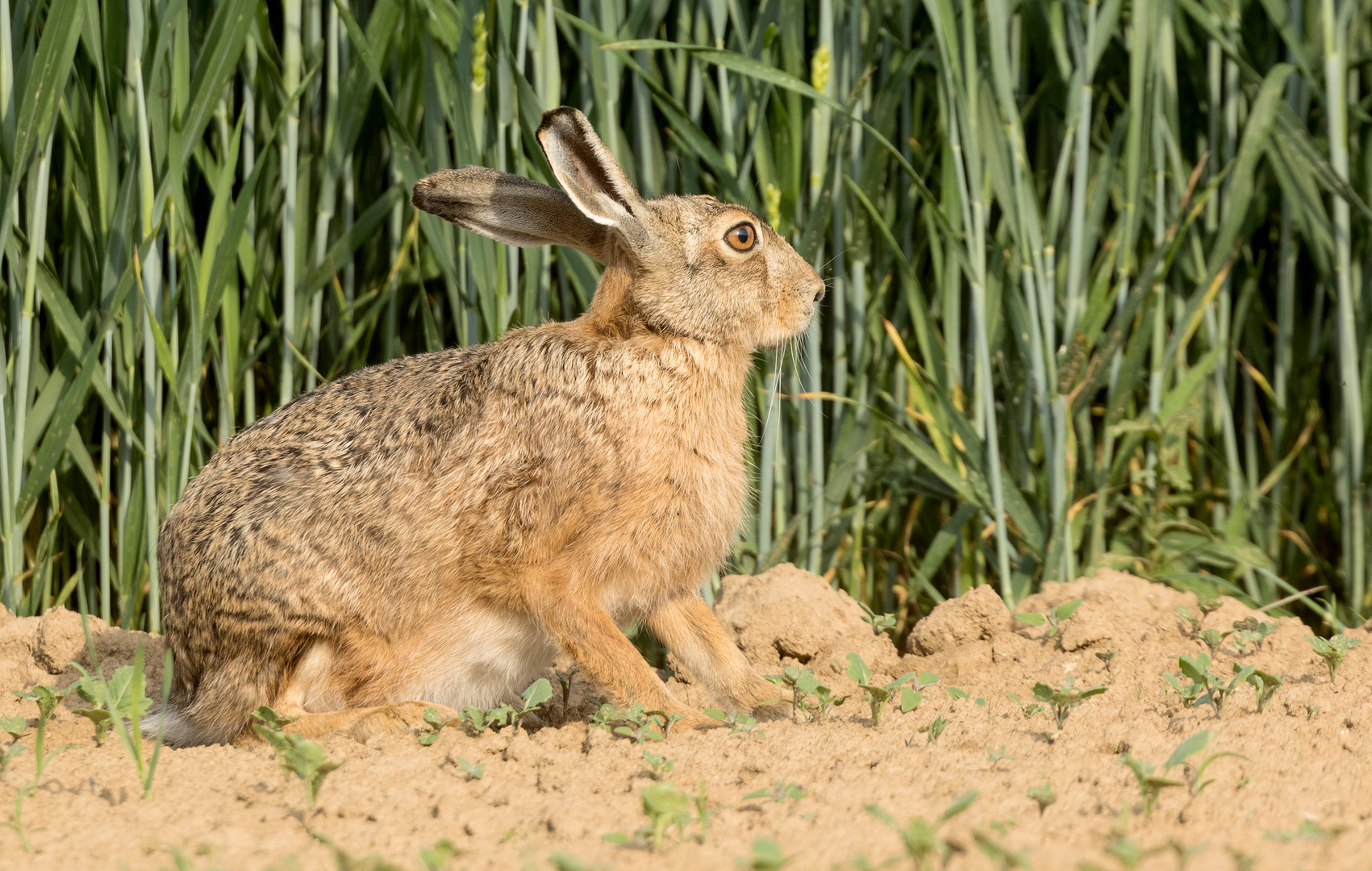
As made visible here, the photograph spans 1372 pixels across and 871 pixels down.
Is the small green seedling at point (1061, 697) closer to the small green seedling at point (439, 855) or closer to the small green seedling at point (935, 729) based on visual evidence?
the small green seedling at point (935, 729)

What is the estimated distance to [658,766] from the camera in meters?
2.57

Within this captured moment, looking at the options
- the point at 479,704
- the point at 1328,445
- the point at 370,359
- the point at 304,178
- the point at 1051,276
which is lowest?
the point at 479,704

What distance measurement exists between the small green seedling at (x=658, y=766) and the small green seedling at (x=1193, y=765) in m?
0.99

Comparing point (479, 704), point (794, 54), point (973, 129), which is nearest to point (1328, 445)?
point (973, 129)

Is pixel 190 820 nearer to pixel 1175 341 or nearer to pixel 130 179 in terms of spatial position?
pixel 130 179

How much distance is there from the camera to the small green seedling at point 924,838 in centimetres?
186

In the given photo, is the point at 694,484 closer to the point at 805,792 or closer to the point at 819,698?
the point at 819,698

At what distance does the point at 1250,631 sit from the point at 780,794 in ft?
6.95

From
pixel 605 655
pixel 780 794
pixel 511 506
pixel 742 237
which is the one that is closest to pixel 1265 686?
pixel 780 794

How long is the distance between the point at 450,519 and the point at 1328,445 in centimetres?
385

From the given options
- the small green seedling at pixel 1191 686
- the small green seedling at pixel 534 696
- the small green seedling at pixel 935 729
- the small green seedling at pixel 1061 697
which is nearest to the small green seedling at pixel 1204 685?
the small green seedling at pixel 1191 686

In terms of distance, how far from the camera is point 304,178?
471 cm

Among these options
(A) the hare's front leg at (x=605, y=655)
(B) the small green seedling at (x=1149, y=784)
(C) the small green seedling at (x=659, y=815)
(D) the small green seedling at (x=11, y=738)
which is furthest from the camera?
(A) the hare's front leg at (x=605, y=655)

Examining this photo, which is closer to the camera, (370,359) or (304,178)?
(304,178)
